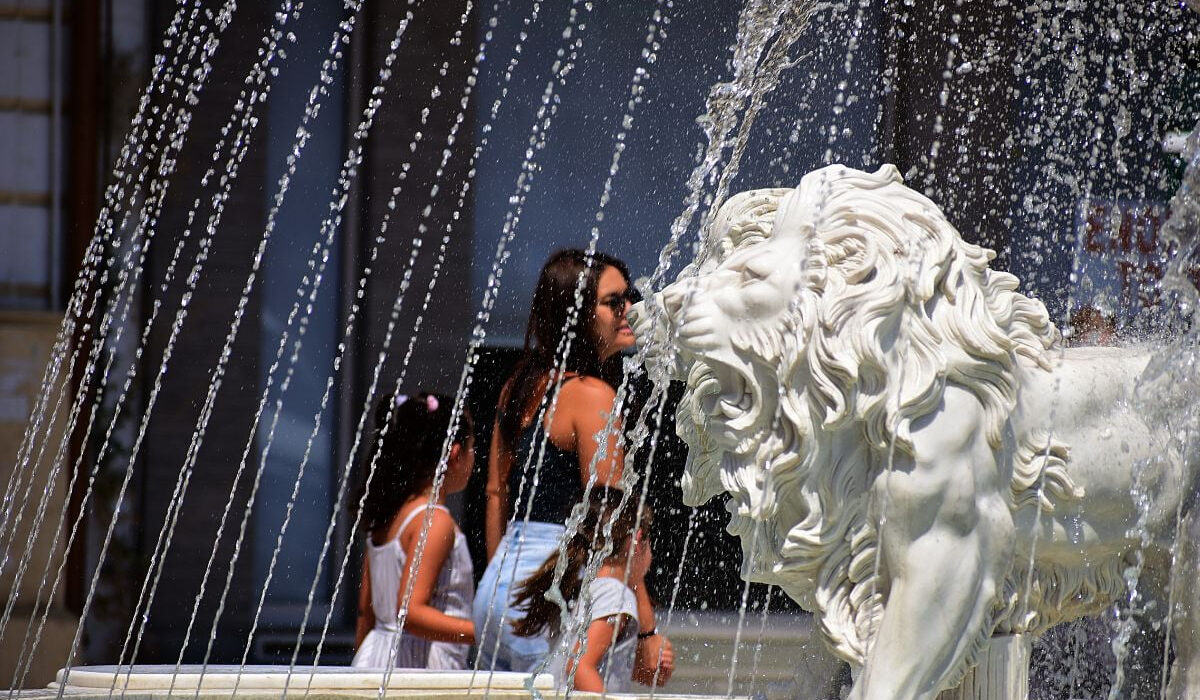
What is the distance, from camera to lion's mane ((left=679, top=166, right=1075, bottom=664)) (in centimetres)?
246

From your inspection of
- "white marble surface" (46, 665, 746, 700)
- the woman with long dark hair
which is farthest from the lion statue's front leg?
the woman with long dark hair

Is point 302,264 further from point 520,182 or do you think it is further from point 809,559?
point 809,559

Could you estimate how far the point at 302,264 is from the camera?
6367 millimetres

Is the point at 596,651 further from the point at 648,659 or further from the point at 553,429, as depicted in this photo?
the point at 553,429

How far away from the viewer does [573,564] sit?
4.34 meters

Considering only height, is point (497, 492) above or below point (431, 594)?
above

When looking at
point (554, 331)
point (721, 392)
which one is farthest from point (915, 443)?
point (554, 331)

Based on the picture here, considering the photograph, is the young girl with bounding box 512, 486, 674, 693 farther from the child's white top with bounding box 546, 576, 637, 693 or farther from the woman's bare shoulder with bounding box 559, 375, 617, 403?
the woman's bare shoulder with bounding box 559, 375, 617, 403

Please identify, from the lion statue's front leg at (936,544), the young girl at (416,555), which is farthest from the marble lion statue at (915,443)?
the young girl at (416,555)

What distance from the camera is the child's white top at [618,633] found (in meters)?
3.93

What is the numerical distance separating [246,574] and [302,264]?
1.28m

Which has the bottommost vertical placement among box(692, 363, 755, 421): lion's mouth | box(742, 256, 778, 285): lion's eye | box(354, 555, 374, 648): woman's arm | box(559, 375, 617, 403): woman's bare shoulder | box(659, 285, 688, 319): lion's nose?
box(354, 555, 374, 648): woman's arm

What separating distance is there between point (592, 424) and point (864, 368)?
194cm

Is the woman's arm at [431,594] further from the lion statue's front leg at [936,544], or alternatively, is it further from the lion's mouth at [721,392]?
the lion statue's front leg at [936,544]
